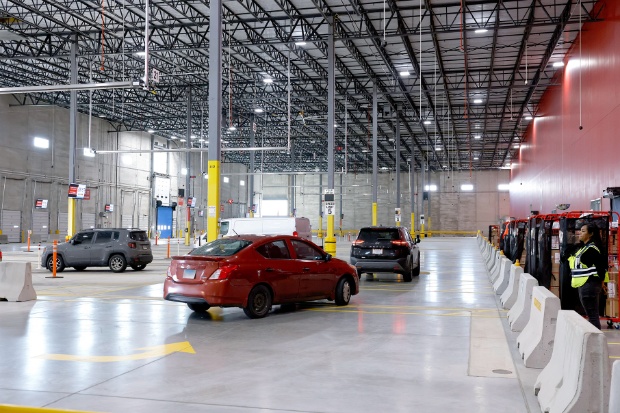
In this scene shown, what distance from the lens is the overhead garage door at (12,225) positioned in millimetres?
43000

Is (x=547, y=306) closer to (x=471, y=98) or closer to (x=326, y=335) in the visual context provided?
(x=326, y=335)

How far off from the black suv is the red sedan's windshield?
7071 mm

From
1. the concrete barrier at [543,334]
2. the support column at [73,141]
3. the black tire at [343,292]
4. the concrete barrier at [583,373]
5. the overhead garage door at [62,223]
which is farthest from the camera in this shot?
the overhead garage door at [62,223]

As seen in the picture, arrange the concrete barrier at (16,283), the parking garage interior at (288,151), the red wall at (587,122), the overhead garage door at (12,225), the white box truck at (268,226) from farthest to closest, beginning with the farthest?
1. the overhead garage door at (12,225)
2. the white box truck at (268,226)
3. the red wall at (587,122)
4. the concrete barrier at (16,283)
5. the parking garage interior at (288,151)

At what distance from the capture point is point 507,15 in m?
27.5

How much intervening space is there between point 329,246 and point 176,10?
506 inches

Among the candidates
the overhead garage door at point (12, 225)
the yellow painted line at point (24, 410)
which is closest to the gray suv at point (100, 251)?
the yellow painted line at point (24, 410)

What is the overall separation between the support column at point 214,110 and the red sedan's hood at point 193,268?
225 inches

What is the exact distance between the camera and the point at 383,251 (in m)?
17.4

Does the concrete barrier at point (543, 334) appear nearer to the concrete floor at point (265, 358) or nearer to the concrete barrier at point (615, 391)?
the concrete floor at point (265, 358)

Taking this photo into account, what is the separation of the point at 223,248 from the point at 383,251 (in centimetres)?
752

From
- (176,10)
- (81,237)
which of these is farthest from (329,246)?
(176,10)

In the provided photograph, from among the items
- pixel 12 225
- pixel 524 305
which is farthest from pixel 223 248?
pixel 12 225

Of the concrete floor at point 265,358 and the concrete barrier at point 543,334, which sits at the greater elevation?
the concrete barrier at point 543,334
